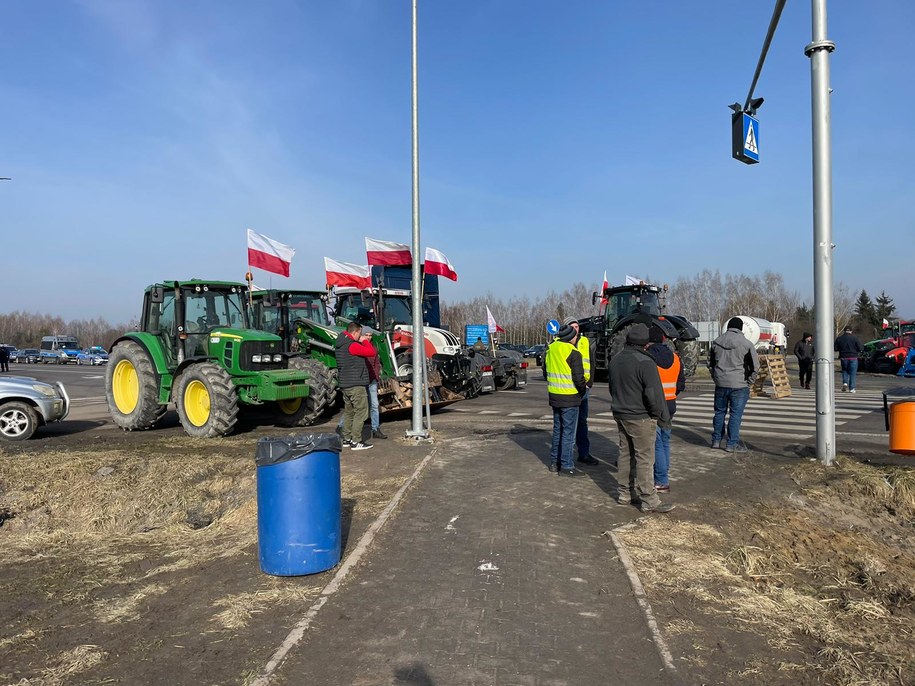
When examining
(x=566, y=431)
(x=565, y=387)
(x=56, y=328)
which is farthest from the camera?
(x=56, y=328)

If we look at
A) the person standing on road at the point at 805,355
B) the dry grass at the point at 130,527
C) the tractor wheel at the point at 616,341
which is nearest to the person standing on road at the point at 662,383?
the dry grass at the point at 130,527

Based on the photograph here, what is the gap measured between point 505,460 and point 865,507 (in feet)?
14.0

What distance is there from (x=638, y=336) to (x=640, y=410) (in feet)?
2.64

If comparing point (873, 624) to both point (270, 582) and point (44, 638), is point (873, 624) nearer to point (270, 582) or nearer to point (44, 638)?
point (270, 582)

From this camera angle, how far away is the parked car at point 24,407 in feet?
39.0

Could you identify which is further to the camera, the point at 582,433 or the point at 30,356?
the point at 30,356

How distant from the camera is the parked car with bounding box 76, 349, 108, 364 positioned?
185ft

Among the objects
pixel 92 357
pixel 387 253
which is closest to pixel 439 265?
pixel 387 253

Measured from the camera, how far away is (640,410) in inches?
261

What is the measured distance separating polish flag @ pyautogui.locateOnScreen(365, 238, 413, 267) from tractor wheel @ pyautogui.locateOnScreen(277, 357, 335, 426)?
2.71 meters

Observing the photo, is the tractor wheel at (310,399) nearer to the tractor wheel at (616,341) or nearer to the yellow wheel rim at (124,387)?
the yellow wheel rim at (124,387)

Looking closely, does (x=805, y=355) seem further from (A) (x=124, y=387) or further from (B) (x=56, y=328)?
(B) (x=56, y=328)

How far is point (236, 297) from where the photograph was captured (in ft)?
42.4

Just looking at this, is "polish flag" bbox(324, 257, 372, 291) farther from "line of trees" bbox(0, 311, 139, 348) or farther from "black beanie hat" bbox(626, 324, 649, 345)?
"line of trees" bbox(0, 311, 139, 348)
